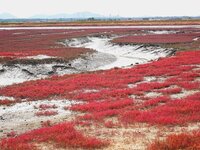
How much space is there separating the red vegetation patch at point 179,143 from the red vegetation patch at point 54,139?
2140mm

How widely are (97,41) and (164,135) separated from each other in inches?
2719

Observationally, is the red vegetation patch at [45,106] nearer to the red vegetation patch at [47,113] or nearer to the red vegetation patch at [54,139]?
the red vegetation patch at [47,113]

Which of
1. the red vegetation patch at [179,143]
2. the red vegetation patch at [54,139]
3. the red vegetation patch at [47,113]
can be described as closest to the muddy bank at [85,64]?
the red vegetation patch at [47,113]

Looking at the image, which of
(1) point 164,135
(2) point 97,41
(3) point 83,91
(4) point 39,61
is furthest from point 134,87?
(2) point 97,41

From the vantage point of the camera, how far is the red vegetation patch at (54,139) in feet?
48.7

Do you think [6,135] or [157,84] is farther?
[157,84]

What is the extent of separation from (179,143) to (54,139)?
16.4 feet

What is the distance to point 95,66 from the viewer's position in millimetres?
48156

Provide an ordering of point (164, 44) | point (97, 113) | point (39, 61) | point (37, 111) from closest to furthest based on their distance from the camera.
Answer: point (97, 113) → point (37, 111) → point (39, 61) → point (164, 44)

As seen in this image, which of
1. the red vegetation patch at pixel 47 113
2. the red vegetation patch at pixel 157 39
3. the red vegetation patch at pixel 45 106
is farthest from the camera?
the red vegetation patch at pixel 157 39

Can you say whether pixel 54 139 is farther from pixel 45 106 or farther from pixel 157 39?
pixel 157 39

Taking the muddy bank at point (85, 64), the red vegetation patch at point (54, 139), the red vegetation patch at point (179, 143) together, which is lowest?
the muddy bank at point (85, 64)

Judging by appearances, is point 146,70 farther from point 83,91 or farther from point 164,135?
point 164,135

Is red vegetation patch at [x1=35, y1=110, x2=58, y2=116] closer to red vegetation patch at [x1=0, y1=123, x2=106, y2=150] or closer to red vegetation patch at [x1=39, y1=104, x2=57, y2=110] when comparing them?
red vegetation patch at [x1=39, y1=104, x2=57, y2=110]
